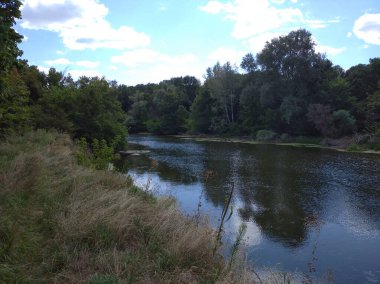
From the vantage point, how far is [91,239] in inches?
225

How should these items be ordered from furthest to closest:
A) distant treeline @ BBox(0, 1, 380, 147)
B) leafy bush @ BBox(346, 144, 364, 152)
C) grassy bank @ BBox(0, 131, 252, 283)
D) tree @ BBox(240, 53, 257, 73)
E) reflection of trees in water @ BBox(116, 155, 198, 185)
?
tree @ BBox(240, 53, 257, 73)
leafy bush @ BBox(346, 144, 364, 152)
distant treeline @ BBox(0, 1, 380, 147)
reflection of trees in water @ BBox(116, 155, 198, 185)
grassy bank @ BBox(0, 131, 252, 283)

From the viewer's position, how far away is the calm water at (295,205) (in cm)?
1054

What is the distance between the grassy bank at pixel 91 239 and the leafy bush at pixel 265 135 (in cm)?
4591

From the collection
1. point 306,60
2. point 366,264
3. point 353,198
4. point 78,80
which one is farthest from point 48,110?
point 306,60

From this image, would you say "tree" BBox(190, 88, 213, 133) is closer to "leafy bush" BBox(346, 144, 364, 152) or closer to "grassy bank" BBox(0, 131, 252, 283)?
"leafy bush" BBox(346, 144, 364, 152)

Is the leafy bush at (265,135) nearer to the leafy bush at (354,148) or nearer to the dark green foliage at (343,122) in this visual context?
the dark green foliage at (343,122)

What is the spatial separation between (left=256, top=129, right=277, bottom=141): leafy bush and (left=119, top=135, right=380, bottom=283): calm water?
872 inches

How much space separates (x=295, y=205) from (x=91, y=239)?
12218 millimetres

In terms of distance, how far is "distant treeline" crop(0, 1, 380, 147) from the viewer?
29.9 meters

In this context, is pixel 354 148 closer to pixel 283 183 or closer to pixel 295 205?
pixel 283 183

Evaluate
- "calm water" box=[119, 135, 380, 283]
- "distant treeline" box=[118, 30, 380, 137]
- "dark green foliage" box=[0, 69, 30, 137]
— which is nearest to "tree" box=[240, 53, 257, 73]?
"distant treeline" box=[118, 30, 380, 137]

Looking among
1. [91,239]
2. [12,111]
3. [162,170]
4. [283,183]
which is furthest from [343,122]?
[91,239]

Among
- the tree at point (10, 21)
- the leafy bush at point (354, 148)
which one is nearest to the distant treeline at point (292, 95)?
the leafy bush at point (354, 148)

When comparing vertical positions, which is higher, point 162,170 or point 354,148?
point 162,170
